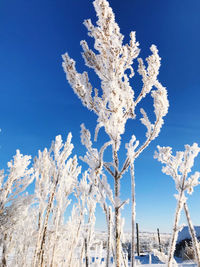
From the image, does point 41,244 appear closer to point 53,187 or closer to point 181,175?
point 53,187

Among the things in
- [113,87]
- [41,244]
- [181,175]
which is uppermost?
[113,87]

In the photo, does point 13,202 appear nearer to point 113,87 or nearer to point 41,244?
point 41,244

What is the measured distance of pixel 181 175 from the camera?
1.58m

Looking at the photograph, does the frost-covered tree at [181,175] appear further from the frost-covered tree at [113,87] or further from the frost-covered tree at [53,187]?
the frost-covered tree at [53,187]

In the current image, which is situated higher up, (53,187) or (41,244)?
(53,187)

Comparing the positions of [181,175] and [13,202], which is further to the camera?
[13,202]

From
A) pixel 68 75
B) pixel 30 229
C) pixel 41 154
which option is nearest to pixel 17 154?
pixel 41 154

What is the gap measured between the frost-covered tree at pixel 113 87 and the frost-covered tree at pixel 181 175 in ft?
0.81

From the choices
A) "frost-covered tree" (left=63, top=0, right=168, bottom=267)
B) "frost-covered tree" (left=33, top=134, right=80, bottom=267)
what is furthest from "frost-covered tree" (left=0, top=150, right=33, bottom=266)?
"frost-covered tree" (left=63, top=0, right=168, bottom=267)

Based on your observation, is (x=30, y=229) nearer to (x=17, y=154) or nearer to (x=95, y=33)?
(x=17, y=154)

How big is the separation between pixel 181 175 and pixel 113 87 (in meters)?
0.91

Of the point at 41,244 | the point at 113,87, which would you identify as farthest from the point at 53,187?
the point at 113,87

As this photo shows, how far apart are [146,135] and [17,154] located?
4655 millimetres

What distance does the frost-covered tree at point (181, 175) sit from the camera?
138 centimetres
